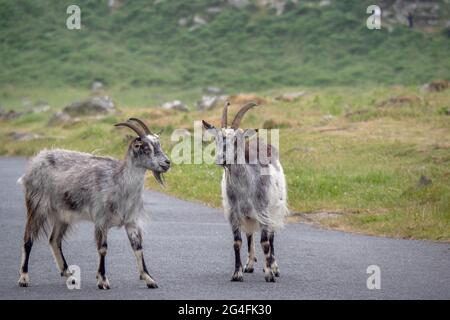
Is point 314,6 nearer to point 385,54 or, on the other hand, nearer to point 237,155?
point 385,54

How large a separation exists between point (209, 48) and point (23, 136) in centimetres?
2968

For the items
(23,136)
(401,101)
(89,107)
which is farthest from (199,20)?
(401,101)

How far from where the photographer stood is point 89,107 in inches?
1601

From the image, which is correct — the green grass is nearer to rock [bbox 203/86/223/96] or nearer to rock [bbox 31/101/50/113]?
rock [bbox 31/101/50/113]

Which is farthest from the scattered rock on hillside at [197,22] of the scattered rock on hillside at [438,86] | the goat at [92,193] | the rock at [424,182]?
the goat at [92,193]

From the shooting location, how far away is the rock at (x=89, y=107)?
4022 centimetres

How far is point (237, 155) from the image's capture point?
1291 cm

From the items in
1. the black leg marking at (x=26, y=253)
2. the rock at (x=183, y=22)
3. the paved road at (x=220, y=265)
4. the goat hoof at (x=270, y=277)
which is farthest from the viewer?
the rock at (x=183, y=22)

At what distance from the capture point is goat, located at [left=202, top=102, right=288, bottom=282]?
12.7 meters

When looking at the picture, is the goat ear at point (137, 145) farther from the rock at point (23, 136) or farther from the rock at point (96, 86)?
the rock at point (96, 86)

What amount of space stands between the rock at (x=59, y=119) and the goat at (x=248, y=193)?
88.0ft
